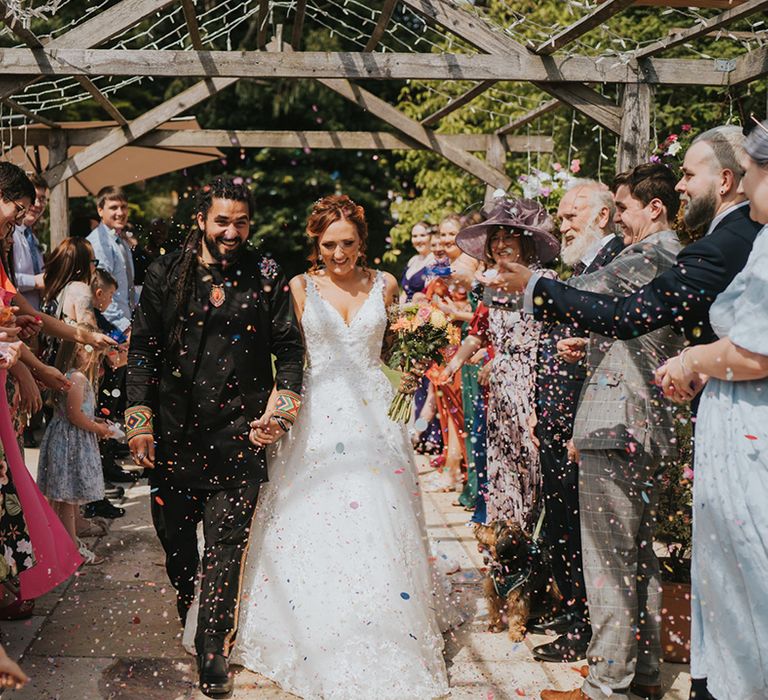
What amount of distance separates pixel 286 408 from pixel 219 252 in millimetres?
726

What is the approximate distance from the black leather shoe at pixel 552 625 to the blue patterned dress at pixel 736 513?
5.34 ft

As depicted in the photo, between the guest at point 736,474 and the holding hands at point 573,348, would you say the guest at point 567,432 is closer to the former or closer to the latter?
the holding hands at point 573,348

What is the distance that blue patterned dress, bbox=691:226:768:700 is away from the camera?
2574mm

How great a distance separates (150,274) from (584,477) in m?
1.98

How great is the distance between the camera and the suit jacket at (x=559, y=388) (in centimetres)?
419

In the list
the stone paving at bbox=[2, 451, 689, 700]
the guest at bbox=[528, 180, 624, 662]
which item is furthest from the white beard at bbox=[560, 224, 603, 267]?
the stone paving at bbox=[2, 451, 689, 700]

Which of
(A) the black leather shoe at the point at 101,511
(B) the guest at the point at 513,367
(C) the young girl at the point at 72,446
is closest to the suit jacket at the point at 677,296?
(B) the guest at the point at 513,367

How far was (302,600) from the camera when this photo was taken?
3871 mm

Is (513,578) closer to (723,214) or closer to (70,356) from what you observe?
(723,214)

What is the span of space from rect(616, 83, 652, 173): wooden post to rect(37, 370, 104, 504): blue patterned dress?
3672 millimetres

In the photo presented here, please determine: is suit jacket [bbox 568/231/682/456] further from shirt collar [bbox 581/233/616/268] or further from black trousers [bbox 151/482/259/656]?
black trousers [bbox 151/482/259/656]

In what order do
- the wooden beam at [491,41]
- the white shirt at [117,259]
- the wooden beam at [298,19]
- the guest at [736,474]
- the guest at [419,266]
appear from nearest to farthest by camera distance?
the guest at [736,474], the wooden beam at [491,41], the wooden beam at [298,19], the white shirt at [117,259], the guest at [419,266]

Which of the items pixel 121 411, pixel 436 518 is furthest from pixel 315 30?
pixel 436 518

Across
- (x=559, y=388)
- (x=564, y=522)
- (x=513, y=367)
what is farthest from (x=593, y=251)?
(x=564, y=522)
